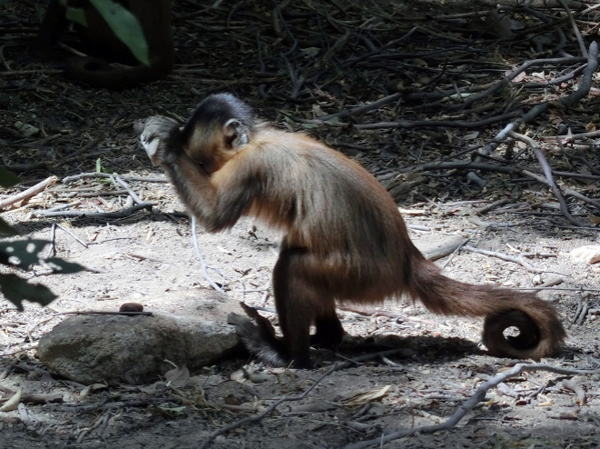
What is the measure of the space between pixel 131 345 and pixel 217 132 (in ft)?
4.46

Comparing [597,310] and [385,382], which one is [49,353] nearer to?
[385,382]

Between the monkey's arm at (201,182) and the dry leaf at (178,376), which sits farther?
the monkey's arm at (201,182)

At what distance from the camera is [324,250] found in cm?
450

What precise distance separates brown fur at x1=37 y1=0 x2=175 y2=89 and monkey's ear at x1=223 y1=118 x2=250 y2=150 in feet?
13.0

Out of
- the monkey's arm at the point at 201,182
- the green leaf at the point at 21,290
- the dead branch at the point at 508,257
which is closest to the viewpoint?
the green leaf at the point at 21,290

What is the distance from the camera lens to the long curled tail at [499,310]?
4.46m

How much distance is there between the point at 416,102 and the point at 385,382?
15.7 feet

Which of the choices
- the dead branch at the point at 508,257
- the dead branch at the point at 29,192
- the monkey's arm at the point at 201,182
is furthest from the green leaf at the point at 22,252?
the dead branch at the point at 29,192

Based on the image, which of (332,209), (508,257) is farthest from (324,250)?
(508,257)

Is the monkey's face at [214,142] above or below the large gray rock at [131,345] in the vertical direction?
above

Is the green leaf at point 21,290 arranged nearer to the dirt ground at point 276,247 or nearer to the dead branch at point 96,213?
the dirt ground at point 276,247

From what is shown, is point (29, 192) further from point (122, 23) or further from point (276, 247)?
point (122, 23)

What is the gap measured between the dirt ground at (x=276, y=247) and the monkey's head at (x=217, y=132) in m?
0.92

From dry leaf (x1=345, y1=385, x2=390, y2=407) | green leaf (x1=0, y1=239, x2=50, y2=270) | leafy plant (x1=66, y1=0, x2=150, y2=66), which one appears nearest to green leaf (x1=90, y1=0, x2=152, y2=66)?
leafy plant (x1=66, y1=0, x2=150, y2=66)
